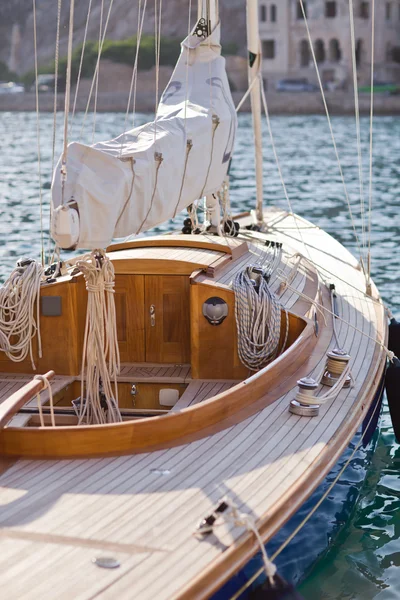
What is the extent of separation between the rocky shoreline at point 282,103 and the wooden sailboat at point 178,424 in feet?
143

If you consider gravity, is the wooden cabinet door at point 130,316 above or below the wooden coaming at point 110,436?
above

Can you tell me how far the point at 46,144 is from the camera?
3328 cm

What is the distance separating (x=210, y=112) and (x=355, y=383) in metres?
2.33

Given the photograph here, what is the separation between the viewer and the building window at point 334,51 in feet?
219

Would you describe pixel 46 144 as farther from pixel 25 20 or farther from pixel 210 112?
pixel 25 20

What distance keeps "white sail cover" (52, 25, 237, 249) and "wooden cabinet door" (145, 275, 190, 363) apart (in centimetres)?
64

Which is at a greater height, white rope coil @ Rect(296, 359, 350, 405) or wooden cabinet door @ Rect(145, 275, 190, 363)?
wooden cabinet door @ Rect(145, 275, 190, 363)

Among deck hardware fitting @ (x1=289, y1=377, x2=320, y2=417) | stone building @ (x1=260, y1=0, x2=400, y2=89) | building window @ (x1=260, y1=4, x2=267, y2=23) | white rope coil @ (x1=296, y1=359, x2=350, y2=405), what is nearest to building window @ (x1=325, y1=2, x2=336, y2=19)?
stone building @ (x1=260, y1=0, x2=400, y2=89)

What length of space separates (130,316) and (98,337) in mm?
1300

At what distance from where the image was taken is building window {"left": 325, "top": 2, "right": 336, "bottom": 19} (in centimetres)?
6575

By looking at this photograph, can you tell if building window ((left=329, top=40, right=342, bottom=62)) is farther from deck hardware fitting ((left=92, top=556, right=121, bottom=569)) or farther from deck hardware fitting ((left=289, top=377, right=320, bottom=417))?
deck hardware fitting ((left=92, top=556, right=121, bottom=569))

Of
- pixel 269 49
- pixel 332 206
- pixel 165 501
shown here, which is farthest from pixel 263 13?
pixel 165 501

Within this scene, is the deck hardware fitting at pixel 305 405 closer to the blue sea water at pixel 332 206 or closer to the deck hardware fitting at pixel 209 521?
the blue sea water at pixel 332 206

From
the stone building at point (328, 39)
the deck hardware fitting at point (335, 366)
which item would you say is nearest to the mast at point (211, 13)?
the deck hardware fitting at point (335, 366)
